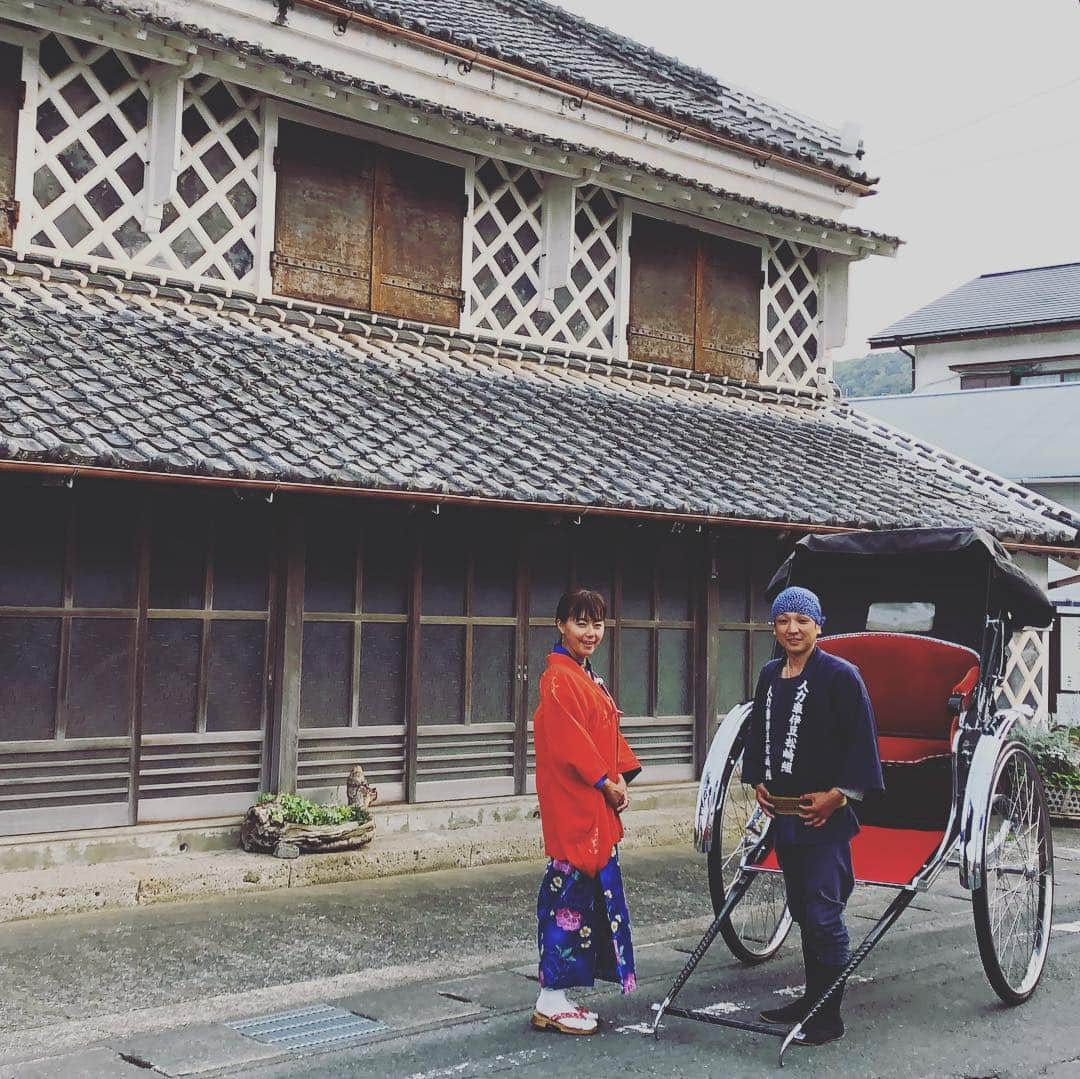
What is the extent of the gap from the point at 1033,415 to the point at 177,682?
17.1 m

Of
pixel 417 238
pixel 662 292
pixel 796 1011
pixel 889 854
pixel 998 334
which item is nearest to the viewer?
pixel 796 1011

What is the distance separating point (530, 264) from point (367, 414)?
3.72 meters

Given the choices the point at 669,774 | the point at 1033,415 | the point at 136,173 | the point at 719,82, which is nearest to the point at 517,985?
the point at 669,774

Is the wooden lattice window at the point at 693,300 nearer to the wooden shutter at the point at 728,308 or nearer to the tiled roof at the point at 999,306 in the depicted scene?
the wooden shutter at the point at 728,308

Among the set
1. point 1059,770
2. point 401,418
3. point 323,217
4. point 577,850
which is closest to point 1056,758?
point 1059,770

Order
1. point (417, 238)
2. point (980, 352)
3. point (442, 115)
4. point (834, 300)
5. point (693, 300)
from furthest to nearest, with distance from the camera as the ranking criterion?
1. point (980, 352)
2. point (834, 300)
3. point (693, 300)
4. point (417, 238)
5. point (442, 115)

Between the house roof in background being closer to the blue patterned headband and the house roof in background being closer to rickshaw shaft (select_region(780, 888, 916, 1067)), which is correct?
the blue patterned headband

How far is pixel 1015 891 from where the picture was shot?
6.65 m

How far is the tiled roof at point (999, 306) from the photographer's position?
25.5 metres

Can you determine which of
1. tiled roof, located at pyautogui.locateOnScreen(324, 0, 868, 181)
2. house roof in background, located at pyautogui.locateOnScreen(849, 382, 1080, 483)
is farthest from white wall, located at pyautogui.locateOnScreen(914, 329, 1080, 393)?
tiled roof, located at pyautogui.locateOnScreen(324, 0, 868, 181)

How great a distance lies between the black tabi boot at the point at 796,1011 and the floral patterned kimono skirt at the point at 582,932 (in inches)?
26.1

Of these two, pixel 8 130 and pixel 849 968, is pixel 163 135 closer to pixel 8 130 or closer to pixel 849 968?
pixel 8 130

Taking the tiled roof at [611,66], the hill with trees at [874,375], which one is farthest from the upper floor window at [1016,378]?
the hill with trees at [874,375]

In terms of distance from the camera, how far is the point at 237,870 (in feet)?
28.0
